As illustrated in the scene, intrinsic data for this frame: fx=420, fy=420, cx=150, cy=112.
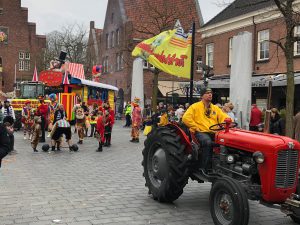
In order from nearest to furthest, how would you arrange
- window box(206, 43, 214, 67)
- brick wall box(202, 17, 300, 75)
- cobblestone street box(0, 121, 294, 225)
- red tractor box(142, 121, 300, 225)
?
red tractor box(142, 121, 300, 225) → cobblestone street box(0, 121, 294, 225) → brick wall box(202, 17, 300, 75) → window box(206, 43, 214, 67)

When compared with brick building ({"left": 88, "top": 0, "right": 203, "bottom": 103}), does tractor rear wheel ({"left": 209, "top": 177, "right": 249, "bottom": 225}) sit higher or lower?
lower

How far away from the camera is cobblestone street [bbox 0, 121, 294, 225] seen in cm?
578

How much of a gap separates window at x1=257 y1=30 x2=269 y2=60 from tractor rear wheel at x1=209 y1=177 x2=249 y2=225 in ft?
60.8

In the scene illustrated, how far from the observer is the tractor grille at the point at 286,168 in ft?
16.6

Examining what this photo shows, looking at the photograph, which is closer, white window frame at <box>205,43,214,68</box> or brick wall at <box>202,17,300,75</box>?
brick wall at <box>202,17,300,75</box>

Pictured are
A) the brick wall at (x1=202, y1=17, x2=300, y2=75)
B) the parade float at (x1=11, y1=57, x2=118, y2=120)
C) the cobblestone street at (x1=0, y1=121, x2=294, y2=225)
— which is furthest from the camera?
the parade float at (x1=11, y1=57, x2=118, y2=120)

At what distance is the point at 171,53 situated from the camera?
436 inches

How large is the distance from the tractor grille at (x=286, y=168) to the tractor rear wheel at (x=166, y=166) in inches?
63.3

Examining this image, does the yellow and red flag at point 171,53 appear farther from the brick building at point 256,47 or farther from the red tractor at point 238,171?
the brick building at point 256,47

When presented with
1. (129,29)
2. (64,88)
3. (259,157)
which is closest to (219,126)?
(259,157)

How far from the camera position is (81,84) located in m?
25.9

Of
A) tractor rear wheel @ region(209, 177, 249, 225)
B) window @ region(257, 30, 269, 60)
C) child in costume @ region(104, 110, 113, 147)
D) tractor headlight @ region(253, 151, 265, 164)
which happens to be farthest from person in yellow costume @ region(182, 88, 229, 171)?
window @ region(257, 30, 269, 60)

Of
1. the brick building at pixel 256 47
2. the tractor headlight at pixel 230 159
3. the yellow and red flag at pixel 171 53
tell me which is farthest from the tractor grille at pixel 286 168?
the brick building at pixel 256 47

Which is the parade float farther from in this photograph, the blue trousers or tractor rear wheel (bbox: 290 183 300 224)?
tractor rear wheel (bbox: 290 183 300 224)
